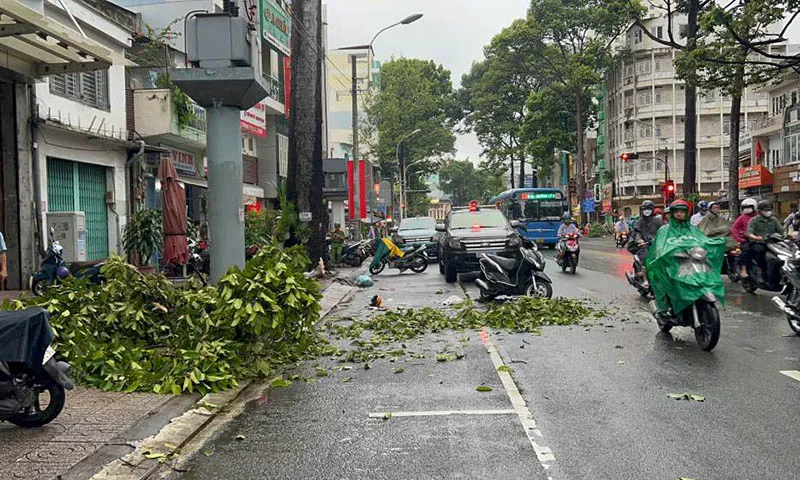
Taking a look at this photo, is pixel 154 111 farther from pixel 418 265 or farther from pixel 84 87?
pixel 418 265

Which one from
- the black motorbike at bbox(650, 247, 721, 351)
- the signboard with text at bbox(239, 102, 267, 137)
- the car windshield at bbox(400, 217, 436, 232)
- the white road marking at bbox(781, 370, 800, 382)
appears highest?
Result: the signboard with text at bbox(239, 102, 267, 137)

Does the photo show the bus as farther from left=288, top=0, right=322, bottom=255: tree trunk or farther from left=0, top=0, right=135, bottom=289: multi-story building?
left=0, top=0, right=135, bottom=289: multi-story building

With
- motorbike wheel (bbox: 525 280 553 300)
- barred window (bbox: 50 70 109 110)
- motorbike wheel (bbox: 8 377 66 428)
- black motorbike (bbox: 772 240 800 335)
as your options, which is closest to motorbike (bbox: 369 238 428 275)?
barred window (bbox: 50 70 109 110)

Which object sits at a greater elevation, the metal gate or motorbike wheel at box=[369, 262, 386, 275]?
the metal gate

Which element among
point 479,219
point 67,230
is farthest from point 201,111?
point 479,219

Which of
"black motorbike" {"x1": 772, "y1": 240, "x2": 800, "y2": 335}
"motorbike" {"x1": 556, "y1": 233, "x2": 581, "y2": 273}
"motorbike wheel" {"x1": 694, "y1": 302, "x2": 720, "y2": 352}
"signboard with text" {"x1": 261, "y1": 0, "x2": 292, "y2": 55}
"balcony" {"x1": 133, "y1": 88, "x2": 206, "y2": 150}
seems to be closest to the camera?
"motorbike wheel" {"x1": 694, "y1": 302, "x2": 720, "y2": 352}

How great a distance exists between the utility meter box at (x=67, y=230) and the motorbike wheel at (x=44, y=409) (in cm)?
1152

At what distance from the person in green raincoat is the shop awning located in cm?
888

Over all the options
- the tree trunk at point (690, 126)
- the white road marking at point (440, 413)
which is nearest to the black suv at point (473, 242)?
the white road marking at point (440, 413)

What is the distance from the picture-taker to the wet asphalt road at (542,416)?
15.9 ft

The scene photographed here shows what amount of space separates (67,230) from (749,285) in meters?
13.9

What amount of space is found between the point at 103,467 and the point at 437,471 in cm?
215

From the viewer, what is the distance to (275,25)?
81.7ft

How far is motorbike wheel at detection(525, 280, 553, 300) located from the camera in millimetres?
13789
